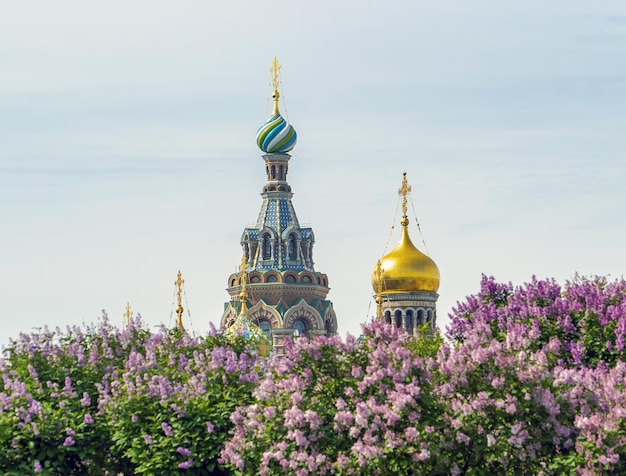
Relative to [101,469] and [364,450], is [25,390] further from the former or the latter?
[364,450]

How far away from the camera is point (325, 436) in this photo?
2514 cm

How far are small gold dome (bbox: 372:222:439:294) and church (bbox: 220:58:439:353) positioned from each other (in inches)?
2.1

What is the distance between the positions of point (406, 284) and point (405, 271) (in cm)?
72

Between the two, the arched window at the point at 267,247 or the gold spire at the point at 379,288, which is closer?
the gold spire at the point at 379,288

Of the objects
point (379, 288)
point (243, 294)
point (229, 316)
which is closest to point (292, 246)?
point (229, 316)

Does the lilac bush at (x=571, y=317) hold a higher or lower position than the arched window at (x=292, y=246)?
lower

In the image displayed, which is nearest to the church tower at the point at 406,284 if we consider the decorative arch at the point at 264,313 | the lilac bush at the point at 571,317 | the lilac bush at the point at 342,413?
the decorative arch at the point at 264,313

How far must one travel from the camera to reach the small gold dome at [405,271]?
88750mm

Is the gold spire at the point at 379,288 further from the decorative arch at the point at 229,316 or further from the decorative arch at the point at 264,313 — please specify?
the decorative arch at the point at 229,316

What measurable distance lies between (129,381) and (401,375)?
17.7 feet

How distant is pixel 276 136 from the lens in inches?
3740

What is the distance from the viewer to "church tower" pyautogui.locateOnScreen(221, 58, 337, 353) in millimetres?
91938

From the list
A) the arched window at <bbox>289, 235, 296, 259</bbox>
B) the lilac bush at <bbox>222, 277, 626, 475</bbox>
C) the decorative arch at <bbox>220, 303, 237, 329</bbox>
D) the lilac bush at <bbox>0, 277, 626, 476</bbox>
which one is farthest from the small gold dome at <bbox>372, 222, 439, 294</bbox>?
the lilac bush at <bbox>222, 277, 626, 475</bbox>

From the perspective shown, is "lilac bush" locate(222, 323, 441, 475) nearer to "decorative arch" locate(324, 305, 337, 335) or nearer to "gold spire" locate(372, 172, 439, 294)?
"gold spire" locate(372, 172, 439, 294)
